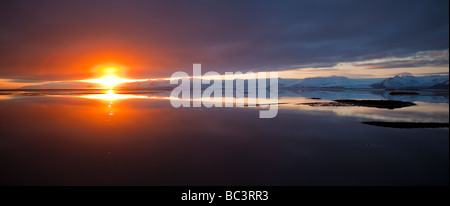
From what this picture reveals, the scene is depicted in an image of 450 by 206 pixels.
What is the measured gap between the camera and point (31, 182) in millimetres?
9781

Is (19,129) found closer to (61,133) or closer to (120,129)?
(61,133)

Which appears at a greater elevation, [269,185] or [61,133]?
[61,133]

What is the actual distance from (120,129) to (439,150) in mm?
25794

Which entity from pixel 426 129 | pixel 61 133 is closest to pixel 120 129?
pixel 61 133

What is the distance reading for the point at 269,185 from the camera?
32.3ft

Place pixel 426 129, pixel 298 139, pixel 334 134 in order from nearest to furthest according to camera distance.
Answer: pixel 298 139, pixel 334 134, pixel 426 129
